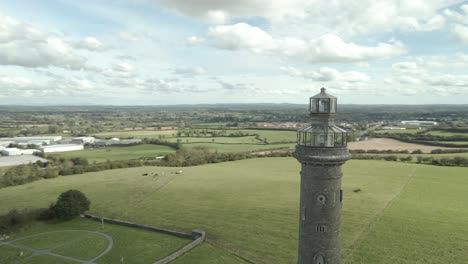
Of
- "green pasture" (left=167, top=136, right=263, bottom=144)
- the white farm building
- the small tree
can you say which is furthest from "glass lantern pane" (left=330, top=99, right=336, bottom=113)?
the white farm building

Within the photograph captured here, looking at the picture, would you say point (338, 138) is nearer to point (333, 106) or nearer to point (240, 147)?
point (333, 106)

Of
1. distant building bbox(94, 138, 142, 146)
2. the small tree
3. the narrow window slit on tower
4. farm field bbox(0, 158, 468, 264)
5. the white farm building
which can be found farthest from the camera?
distant building bbox(94, 138, 142, 146)

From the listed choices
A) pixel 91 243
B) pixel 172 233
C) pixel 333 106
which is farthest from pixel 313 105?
pixel 91 243

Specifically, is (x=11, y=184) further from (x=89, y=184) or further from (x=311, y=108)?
(x=311, y=108)

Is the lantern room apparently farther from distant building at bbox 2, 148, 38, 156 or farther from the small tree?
distant building at bbox 2, 148, 38, 156

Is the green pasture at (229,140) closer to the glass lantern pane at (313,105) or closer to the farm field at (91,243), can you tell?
the farm field at (91,243)
